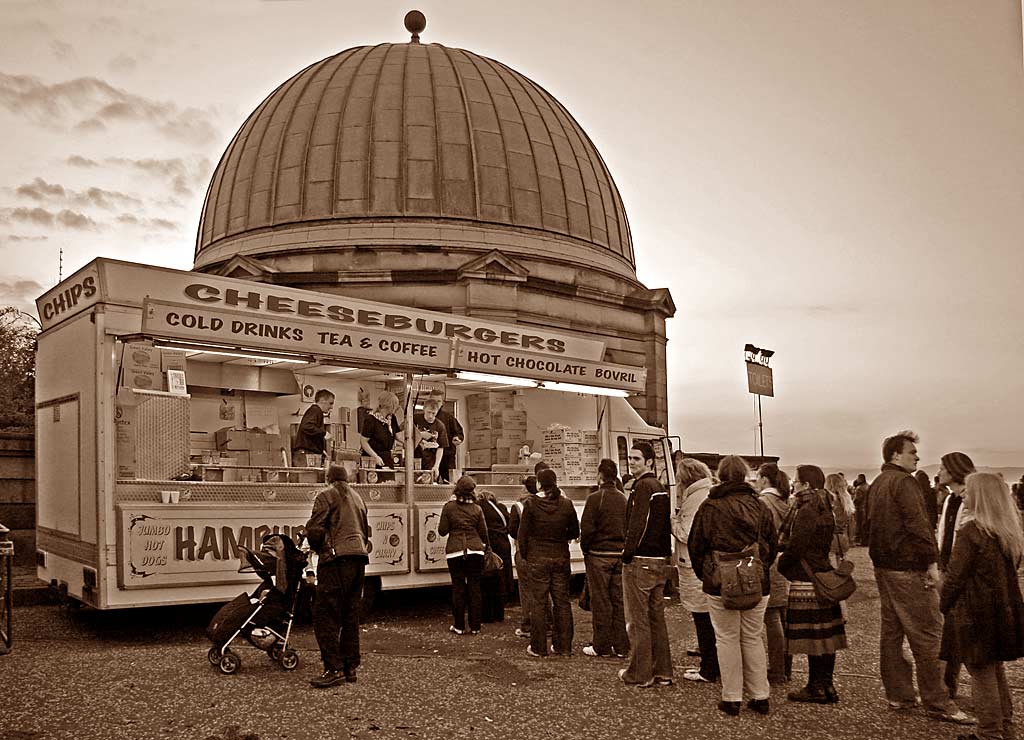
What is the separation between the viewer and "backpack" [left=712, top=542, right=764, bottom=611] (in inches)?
305

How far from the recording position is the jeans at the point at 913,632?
7.72 m

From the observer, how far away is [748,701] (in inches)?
313

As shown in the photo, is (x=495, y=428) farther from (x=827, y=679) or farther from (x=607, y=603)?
(x=827, y=679)

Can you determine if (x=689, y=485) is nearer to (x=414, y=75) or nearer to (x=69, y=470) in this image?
(x=69, y=470)

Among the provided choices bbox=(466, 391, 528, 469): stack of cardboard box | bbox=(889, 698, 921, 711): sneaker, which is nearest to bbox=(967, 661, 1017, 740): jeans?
bbox=(889, 698, 921, 711): sneaker

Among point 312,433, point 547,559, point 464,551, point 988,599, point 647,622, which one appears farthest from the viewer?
point 312,433

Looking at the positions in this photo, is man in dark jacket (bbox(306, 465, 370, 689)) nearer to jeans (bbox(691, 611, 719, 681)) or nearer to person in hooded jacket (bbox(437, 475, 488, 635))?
person in hooded jacket (bbox(437, 475, 488, 635))

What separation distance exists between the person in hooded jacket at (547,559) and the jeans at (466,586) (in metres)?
1.53

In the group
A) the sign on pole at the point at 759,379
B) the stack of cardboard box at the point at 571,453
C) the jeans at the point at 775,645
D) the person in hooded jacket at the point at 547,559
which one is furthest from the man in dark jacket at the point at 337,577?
the sign on pole at the point at 759,379

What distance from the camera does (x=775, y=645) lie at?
29.6 feet

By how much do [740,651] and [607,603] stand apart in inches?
95.9

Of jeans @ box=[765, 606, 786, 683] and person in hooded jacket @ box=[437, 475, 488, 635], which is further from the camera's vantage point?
person in hooded jacket @ box=[437, 475, 488, 635]

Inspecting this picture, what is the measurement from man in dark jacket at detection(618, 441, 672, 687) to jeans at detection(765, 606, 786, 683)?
0.93 meters

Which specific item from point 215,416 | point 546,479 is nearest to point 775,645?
point 546,479
